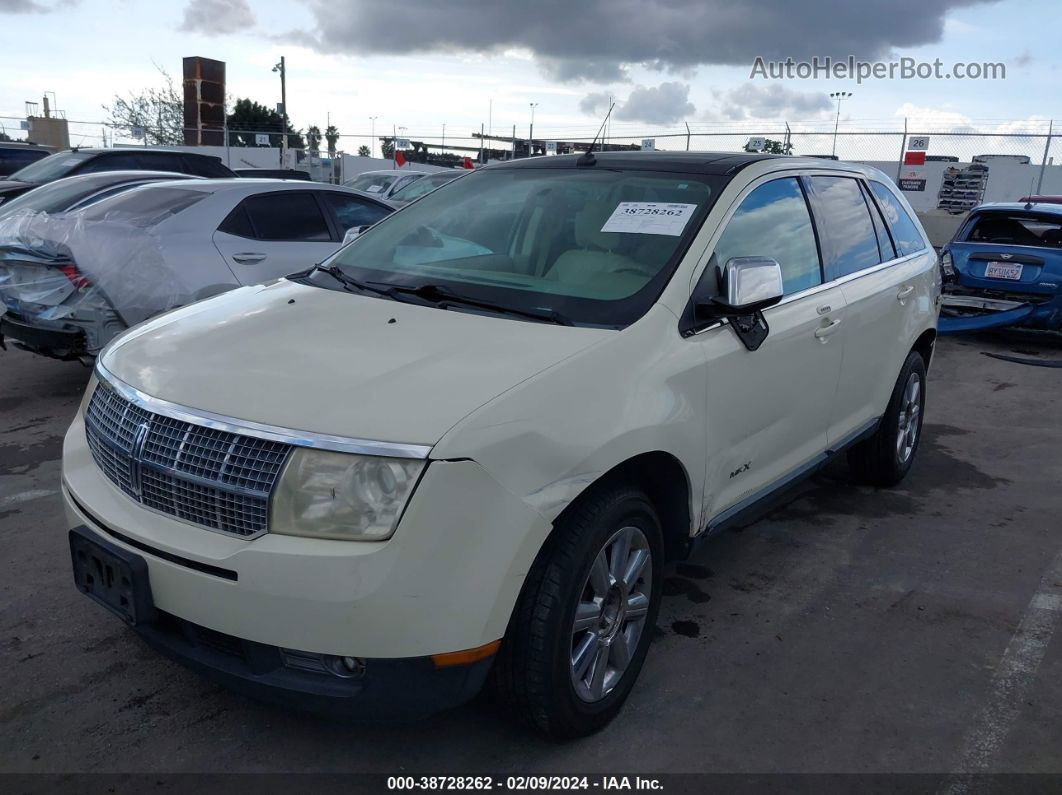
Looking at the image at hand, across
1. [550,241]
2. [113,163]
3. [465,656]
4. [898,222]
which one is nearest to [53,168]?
[113,163]

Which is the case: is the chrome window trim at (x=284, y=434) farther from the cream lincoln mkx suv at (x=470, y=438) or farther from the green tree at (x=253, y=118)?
the green tree at (x=253, y=118)

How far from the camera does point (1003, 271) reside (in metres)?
9.65

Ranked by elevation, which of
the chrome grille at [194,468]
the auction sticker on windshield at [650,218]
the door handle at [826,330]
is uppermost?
the auction sticker on windshield at [650,218]

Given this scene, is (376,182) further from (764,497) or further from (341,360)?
(341,360)

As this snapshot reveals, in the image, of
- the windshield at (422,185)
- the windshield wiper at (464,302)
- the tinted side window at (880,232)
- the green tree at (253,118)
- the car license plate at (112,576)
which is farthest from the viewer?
the green tree at (253,118)

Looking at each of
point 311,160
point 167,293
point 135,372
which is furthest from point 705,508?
point 311,160

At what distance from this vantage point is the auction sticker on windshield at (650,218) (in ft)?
10.9

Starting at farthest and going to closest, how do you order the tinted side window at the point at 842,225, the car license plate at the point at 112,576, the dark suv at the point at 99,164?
the dark suv at the point at 99,164
the tinted side window at the point at 842,225
the car license plate at the point at 112,576

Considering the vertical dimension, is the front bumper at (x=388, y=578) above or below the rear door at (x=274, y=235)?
below

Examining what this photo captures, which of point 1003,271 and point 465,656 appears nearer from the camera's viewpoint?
point 465,656

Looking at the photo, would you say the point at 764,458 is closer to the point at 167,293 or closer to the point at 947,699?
the point at 947,699

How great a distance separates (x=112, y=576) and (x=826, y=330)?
2943 mm

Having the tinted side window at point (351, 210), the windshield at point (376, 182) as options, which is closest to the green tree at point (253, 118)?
the windshield at point (376, 182)

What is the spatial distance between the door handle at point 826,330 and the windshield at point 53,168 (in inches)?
437
